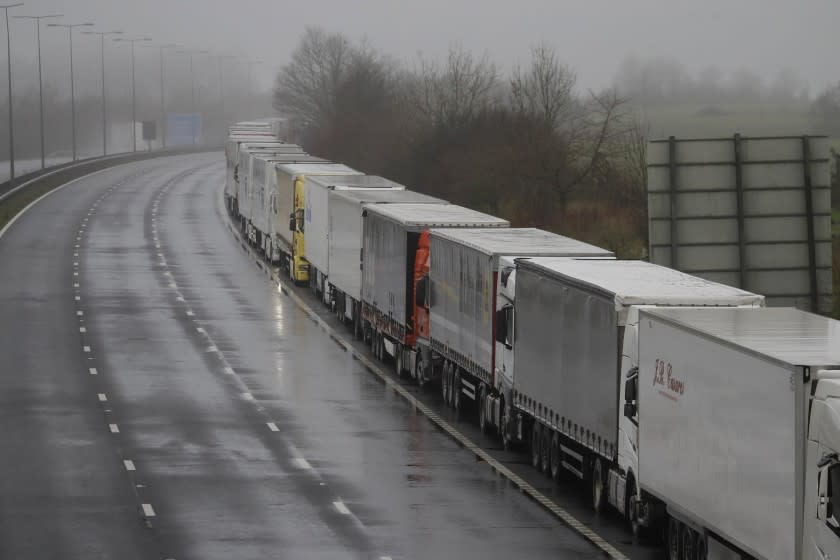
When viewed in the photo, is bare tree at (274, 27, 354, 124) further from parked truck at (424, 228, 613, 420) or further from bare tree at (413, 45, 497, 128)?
parked truck at (424, 228, 613, 420)

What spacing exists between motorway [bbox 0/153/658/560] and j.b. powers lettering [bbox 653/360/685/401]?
9.07ft

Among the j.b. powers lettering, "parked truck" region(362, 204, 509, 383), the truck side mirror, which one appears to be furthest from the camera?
"parked truck" region(362, 204, 509, 383)

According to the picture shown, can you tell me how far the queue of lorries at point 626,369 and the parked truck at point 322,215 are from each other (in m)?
5.70

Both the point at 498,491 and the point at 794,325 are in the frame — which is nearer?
the point at 794,325

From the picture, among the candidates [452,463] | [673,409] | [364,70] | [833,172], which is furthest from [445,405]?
[364,70]

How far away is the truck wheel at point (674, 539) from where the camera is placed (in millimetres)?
20922

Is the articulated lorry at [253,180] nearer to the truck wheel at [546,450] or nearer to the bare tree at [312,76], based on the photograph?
the truck wheel at [546,450]

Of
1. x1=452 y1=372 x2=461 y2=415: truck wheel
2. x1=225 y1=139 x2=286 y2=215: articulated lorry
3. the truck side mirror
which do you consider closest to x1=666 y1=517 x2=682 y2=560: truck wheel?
the truck side mirror

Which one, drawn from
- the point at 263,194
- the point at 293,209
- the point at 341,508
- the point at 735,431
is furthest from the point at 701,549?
the point at 263,194

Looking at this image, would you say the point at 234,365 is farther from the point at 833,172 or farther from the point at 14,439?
the point at 833,172

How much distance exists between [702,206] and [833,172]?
3301 cm

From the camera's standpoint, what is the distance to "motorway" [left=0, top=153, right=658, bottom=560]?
2323 centimetres

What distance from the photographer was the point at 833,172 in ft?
200

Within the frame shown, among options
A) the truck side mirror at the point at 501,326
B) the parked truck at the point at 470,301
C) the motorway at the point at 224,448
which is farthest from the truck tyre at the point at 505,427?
the truck side mirror at the point at 501,326
